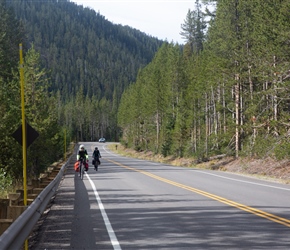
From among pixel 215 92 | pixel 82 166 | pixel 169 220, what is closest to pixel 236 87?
pixel 215 92

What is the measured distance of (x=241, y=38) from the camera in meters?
33.3

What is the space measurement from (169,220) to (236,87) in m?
27.0

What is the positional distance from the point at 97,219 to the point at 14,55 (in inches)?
1628

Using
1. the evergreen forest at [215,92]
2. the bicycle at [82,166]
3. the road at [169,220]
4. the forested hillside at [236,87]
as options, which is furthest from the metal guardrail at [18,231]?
the forested hillside at [236,87]

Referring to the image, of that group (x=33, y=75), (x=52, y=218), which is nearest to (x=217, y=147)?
(x=33, y=75)

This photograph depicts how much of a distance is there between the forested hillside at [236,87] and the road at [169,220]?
11.5m

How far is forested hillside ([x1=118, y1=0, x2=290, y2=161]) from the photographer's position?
2602 cm

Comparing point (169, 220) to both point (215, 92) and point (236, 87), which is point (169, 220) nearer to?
point (236, 87)

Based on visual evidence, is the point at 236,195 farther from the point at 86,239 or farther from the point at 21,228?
the point at 21,228

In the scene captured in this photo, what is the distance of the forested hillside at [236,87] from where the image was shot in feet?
85.4

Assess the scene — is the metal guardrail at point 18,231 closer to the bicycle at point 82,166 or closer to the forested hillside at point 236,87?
the bicycle at point 82,166

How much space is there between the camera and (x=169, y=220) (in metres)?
10.4

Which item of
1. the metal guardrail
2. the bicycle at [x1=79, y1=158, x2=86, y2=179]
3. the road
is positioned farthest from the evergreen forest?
the metal guardrail

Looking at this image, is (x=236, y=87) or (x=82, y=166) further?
(x=236, y=87)
